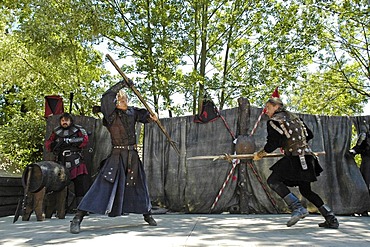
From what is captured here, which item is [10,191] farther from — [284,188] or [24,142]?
[284,188]

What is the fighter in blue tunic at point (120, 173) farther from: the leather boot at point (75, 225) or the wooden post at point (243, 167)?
the wooden post at point (243, 167)

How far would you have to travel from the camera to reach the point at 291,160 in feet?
16.0

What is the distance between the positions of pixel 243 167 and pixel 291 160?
2411mm

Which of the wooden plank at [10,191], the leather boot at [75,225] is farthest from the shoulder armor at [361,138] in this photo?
the wooden plank at [10,191]

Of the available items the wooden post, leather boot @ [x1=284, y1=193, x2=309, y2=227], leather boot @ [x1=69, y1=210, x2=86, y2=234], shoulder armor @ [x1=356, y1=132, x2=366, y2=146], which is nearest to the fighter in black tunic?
leather boot @ [x1=284, y1=193, x2=309, y2=227]

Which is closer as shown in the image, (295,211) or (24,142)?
(295,211)

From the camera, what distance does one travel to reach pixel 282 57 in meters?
12.3

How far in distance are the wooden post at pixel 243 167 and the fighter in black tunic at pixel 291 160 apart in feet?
7.41

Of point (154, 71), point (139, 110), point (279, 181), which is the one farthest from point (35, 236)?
point (154, 71)

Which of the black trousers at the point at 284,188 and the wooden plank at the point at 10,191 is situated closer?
the black trousers at the point at 284,188

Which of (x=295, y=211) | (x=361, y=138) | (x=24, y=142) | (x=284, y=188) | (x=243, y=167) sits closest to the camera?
(x=295, y=211)

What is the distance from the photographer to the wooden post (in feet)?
23.5

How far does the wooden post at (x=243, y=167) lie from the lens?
7.15 meters

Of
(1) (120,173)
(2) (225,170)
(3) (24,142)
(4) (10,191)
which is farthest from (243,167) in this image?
(3) (24,142)
